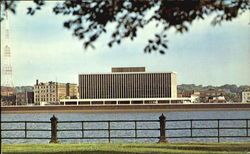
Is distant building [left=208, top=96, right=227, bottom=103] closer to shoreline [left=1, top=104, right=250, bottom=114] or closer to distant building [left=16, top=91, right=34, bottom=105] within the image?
shoreline [left=1, top=104, right=250, bottom=114]

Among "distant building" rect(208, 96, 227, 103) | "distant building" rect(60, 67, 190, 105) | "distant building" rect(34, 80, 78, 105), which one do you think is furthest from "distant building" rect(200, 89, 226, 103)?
"distant building" rect(34, 80, 78, 105)

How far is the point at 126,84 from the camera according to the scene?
16075 centimetres

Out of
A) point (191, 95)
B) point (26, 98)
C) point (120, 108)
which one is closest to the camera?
point (120, 108)

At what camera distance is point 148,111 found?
463ft

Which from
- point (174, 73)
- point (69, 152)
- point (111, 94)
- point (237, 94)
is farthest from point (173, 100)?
point (69, 152)

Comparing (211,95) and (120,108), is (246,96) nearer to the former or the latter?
(211,95)

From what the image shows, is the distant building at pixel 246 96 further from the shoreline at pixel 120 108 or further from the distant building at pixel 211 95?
the shoreline at pixel 120 108

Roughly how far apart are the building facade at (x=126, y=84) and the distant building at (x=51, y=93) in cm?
1843

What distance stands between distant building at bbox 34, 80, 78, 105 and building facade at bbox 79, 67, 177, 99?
726 inches

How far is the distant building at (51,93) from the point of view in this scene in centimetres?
17862

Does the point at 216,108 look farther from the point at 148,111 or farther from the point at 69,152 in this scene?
the point at 69,152

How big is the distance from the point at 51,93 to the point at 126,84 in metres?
31.4

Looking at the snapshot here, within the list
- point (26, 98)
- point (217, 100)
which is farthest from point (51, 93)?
point (217, 100)

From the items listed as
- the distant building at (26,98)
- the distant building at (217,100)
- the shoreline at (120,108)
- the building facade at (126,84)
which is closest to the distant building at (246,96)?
the distant building at (217,100)
